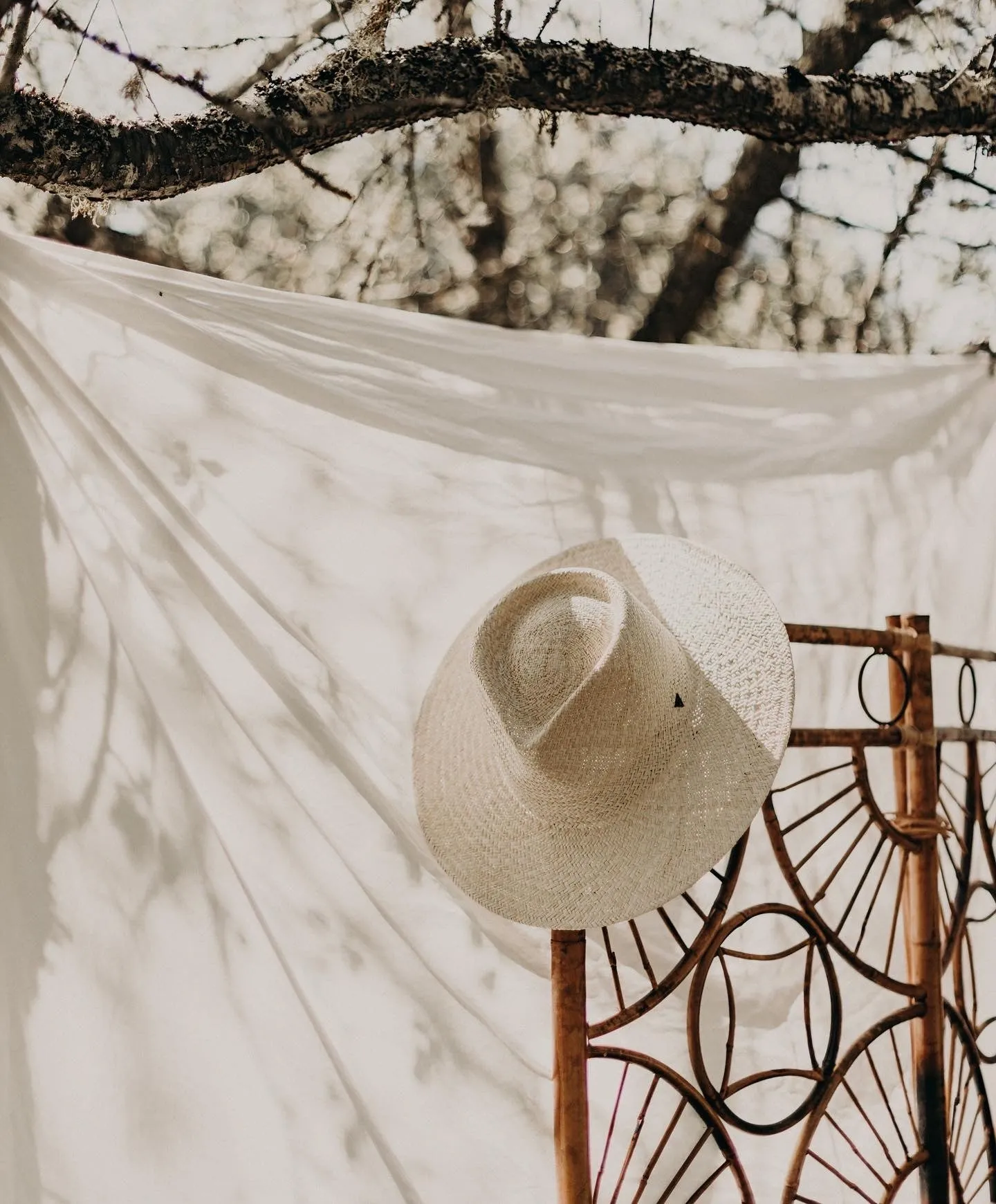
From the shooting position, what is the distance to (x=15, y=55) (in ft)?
4.18

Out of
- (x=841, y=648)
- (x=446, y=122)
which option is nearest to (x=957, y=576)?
(x=841, y=648)

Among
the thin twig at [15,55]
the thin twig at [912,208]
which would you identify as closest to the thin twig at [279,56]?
the thin twig at [15,55]

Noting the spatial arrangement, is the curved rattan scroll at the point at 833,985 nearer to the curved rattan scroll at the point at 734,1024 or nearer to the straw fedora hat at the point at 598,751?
the curved rattan scroll at the point at 734,1024

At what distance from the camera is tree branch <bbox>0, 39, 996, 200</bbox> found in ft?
4.25

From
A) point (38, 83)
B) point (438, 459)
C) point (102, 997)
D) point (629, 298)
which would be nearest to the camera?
point (102, 997)

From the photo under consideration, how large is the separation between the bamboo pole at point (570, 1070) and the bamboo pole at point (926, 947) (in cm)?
69

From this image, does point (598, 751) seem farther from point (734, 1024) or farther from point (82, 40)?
point (82, 40)

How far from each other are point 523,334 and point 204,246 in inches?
24.6

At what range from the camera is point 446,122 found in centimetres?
236

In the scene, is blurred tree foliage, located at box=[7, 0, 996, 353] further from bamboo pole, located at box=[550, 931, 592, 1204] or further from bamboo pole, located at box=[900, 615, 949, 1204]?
bamboo pole, located at box=[550, 931, 592, 1204]

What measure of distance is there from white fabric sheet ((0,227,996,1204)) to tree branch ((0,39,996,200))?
384mm

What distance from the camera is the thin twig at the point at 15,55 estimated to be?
4.09ft

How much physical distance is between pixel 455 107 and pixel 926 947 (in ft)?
4.96

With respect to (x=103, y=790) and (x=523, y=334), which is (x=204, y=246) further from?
(x=103, y=790)
